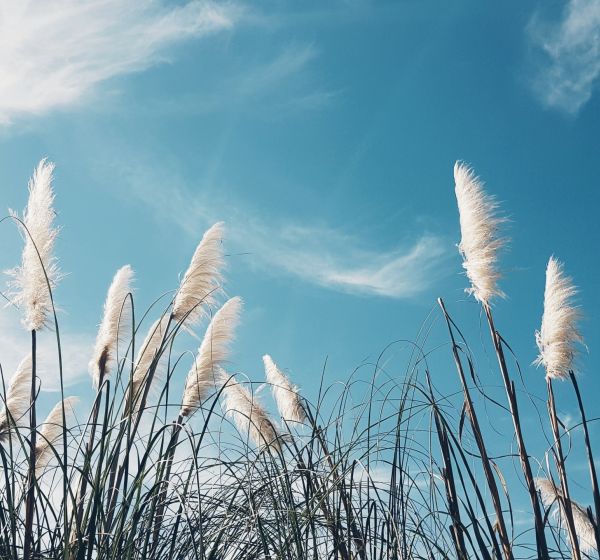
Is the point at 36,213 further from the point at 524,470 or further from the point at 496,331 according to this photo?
the point at 524,470

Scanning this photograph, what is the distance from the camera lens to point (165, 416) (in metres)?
3.77

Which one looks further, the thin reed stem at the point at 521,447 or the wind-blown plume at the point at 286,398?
the wind-blown plume at the point at 286,398

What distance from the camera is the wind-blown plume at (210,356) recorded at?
4355 mm

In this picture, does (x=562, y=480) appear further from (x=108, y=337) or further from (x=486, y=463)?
(x=108, y=337)

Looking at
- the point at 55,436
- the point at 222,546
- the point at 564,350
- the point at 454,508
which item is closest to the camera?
the point at 222,546

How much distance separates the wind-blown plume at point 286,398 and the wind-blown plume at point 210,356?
363 millimetres

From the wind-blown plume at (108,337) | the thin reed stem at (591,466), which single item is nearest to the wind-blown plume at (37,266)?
the wind-blown plume at (108,337)

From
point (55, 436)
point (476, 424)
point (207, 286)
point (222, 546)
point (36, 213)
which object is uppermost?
point (36, 213)

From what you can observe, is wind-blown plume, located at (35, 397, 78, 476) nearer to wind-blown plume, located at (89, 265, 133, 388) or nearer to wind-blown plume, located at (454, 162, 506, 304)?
wind-blown plume, located at (89, 265, 133, 388)

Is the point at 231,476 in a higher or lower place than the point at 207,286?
lower

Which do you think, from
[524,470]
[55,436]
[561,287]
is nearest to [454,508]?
[524,470]

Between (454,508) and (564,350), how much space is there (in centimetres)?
134

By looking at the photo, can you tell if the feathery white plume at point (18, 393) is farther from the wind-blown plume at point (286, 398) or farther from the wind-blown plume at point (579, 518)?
the wind-blown plume at point (579, 518)

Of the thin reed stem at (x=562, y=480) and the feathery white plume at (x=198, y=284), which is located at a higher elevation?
the feathery white plume at (x=198, y=284)
